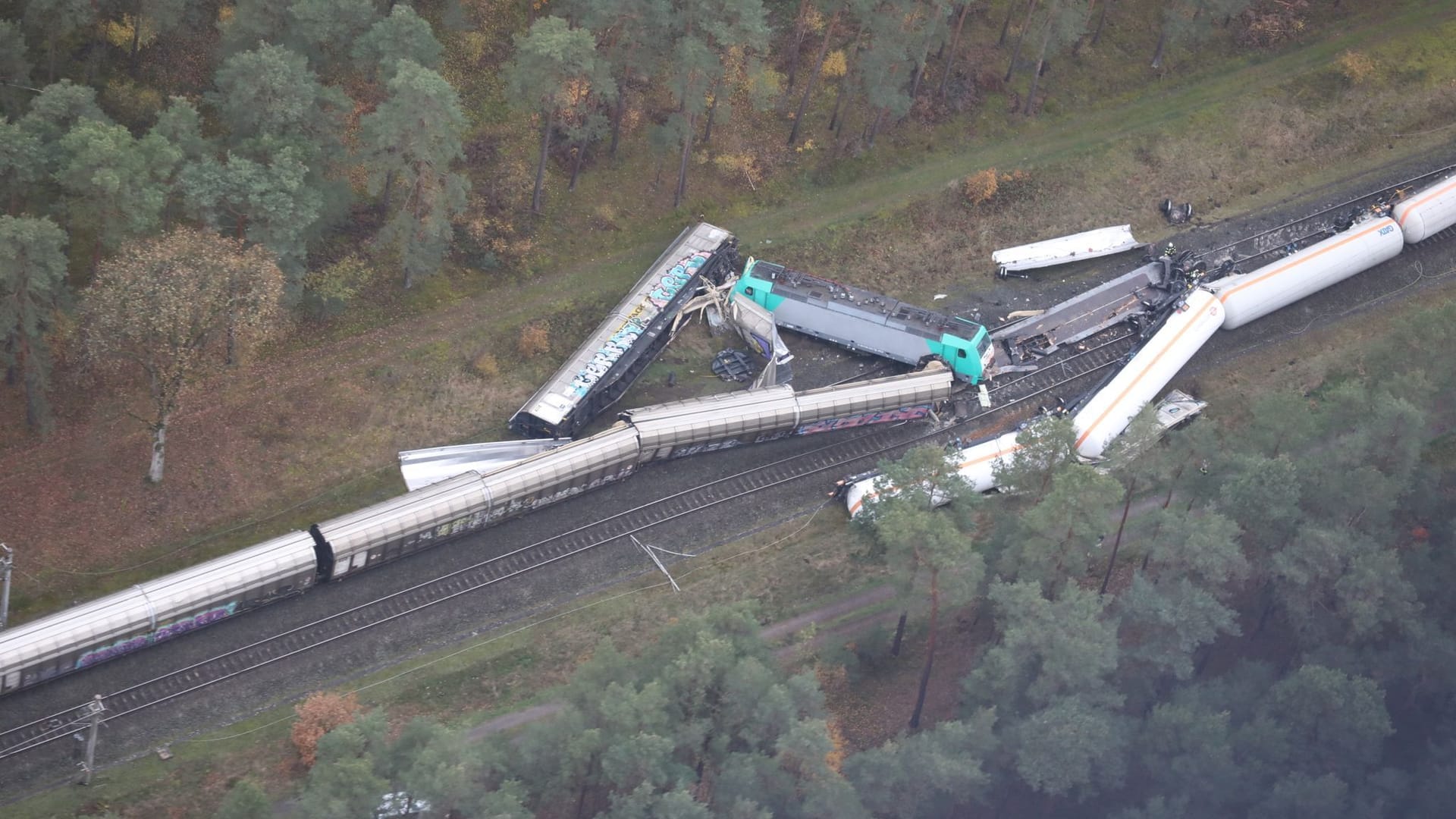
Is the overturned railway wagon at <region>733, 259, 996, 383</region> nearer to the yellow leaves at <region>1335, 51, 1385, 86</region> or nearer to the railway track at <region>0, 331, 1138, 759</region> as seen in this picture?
the railway track at <region>0, 331, 1138, 759</region>

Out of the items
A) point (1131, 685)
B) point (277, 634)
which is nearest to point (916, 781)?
point (1131, 685)

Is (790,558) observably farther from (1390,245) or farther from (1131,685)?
(1390,245)

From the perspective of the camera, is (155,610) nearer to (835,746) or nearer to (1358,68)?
(835,746)

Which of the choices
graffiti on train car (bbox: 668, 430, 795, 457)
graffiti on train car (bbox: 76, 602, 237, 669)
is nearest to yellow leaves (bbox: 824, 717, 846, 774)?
graffiti on train car (bbox: 668, 430, 795, 457)

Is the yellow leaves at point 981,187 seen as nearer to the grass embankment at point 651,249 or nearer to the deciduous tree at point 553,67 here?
the grass embankment at point 651,249

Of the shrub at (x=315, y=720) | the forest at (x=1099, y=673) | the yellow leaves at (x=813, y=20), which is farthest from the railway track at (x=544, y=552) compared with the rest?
the yellow leaves at (x=813, y=20)

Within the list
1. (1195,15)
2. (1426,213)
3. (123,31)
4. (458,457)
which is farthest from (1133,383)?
(123,31)
